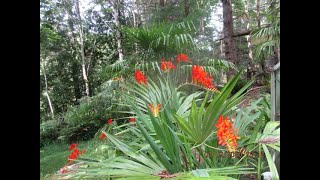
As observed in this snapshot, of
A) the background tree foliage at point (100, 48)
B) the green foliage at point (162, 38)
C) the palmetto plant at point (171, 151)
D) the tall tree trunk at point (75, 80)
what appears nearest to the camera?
the palmetto plant at point (171, 151)

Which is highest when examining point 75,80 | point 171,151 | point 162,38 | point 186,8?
point 186,8

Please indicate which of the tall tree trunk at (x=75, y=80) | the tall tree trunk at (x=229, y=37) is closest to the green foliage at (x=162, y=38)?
the tall tree trunk at (x=229, y=37)

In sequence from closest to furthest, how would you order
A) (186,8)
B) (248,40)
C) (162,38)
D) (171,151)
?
(171,151) < (162,38) < (186,8) < (248,40)

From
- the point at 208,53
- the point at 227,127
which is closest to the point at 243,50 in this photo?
the point at 208,53

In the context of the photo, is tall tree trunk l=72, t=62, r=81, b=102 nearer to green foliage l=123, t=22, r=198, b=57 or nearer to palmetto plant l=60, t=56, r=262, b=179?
green foliage l=123, t=22, r=198, b=57

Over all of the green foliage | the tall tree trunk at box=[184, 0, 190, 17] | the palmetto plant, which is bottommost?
the palmetto plant

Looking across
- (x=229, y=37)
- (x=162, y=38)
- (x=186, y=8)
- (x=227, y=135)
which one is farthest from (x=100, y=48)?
(x=227, y=135)

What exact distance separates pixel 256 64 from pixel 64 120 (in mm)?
1861

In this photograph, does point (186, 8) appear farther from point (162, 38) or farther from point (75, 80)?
point (75, 80)

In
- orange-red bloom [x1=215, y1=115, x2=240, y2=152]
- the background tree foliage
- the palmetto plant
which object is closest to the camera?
the palmetto plant

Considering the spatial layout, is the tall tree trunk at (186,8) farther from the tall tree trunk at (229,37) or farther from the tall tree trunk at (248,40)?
the tall tree trunk at (248,40)

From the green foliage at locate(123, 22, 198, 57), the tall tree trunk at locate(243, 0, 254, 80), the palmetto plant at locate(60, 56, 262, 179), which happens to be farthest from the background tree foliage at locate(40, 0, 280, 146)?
the palmetto plant at locate(60, 56, 262, 179)
